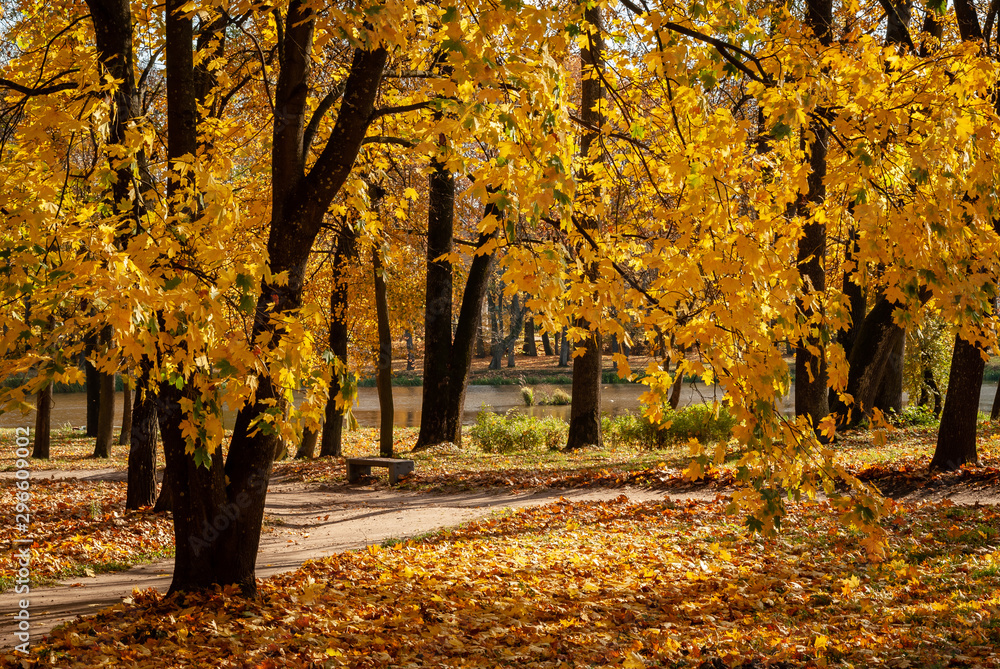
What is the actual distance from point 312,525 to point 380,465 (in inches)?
111

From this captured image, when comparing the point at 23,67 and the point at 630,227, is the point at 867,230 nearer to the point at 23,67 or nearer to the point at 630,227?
the point at 630,227

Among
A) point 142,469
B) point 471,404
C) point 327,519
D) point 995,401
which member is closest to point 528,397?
point 471,404

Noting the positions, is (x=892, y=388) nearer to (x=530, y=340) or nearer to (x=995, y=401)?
(x=995, y=401)

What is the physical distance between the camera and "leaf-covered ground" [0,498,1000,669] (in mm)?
4230

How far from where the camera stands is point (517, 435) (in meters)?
14.7

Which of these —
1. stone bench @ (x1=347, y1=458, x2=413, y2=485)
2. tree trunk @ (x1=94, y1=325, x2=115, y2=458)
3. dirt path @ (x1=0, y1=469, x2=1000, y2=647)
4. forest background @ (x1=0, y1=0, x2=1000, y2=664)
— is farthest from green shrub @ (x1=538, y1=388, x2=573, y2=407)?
forest background @ (x1=0, y1=0, x2=1000, y2=664)

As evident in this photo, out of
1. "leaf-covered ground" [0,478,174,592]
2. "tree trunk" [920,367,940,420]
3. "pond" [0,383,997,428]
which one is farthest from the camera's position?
"pond" [0,383,997,428]

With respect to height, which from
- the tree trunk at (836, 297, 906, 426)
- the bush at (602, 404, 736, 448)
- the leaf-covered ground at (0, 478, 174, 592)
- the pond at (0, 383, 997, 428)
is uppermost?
the tree trunk at (836, 297, 906, 426)

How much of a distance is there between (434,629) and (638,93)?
11.7 ft

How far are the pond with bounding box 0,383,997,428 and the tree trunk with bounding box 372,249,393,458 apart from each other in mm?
6860

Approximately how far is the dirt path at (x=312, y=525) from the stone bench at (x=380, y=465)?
1.14 feet

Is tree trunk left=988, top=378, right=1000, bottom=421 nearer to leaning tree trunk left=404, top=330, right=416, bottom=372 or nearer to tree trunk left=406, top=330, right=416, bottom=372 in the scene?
tree trunk left=406, top=330, right=416, bottom=372

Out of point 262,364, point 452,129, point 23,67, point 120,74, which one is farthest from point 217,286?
point 23,67

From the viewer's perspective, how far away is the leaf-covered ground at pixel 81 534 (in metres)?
6.52
